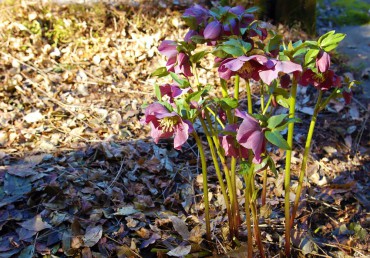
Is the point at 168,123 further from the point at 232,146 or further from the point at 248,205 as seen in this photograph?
the point at 248,205

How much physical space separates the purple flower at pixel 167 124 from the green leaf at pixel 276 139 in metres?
0.22

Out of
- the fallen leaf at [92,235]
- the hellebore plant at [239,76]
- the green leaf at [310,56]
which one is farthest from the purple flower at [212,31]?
the fallen leaf at [92,235]

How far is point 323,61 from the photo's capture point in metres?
1.29

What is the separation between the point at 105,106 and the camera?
291cm

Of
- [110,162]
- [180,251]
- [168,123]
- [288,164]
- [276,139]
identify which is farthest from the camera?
Result: [110,162]

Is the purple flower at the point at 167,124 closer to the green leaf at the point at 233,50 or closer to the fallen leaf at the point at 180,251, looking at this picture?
the green leaf at the point at 233,50

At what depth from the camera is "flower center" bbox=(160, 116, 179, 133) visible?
1.27 metres

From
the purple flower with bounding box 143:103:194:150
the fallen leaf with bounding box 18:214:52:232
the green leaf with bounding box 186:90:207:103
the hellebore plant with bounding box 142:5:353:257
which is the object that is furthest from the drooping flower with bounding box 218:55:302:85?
the fallen leaf with bounding box 18:214:52:232

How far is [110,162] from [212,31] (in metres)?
1.12

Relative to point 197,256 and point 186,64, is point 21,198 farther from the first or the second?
point 186,64

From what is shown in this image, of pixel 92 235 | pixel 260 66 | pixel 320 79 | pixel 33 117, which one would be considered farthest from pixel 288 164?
pixel 33 117

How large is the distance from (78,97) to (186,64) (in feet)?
5.85

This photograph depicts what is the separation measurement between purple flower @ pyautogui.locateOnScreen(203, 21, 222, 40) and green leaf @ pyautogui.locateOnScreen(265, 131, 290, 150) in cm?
36

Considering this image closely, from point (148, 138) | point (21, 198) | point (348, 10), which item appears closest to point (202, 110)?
point (21, 198)
